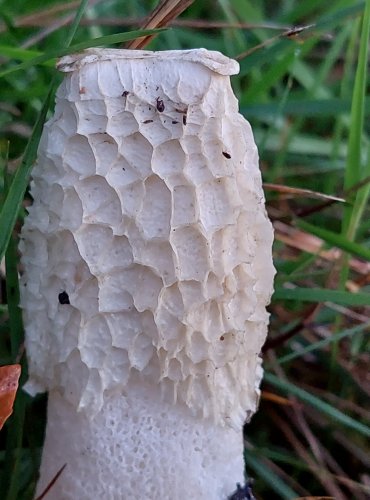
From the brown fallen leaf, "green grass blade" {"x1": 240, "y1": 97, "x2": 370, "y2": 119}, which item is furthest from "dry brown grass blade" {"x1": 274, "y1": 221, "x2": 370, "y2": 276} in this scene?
the brown fallen leaf

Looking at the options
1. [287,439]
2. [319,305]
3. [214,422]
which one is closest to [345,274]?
[319,305]

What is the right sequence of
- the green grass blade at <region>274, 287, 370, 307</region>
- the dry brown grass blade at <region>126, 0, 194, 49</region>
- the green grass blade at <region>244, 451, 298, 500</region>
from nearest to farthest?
the dry brown grass blade at <region>126, 0, 194, 49</region>, the green grass blade at <region>274, 287, 370, 307</region>, the green grass blade at <region>244, 451, 298, 500</region>

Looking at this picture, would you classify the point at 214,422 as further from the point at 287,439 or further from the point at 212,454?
the point at 287,439

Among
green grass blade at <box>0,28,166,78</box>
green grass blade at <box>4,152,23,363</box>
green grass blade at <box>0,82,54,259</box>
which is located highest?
green grass blade at <box>0,28,166,78</box>

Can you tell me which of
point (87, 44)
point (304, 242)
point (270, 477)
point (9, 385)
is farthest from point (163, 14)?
point (270, 477)

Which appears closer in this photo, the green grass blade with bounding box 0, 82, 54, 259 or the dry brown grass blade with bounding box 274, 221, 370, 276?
the green grass blade with bounding box 0, 82, 54, 259

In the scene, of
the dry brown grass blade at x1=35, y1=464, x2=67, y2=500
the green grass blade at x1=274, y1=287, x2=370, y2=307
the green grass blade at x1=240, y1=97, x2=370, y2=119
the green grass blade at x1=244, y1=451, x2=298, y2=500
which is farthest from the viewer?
the green grass blade at x1=240, y1=97, x2=370, y2=119

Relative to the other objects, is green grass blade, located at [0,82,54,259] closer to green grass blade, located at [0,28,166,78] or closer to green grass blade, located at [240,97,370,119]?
green grass blade, located at [0,28,166,78]
